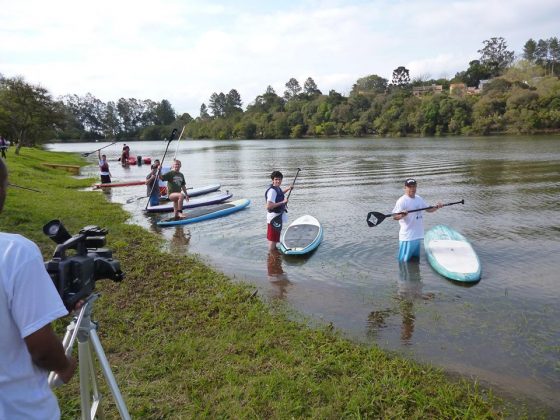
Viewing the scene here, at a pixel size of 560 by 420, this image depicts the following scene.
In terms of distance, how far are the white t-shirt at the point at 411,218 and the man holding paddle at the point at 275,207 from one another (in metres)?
2.61

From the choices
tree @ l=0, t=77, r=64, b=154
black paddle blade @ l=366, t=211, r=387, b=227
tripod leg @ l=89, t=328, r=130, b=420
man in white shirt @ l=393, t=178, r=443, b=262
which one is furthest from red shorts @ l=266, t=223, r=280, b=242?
tree @ l=0, t=77, r=64, b=154

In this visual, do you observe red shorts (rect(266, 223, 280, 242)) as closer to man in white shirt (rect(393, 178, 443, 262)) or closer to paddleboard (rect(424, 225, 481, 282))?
man in white shirt (rect(393, 178, 443, 262))

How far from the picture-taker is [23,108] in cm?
3819

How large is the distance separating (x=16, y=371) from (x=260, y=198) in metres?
17.8

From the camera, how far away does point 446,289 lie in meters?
8.26

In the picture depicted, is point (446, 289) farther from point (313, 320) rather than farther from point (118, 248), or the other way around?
point (118, 248)

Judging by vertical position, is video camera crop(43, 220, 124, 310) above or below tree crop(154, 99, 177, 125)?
below

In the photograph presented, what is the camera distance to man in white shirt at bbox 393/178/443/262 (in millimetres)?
8953

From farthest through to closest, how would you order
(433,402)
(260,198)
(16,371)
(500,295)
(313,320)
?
(260,198) < (500,295) < (313,320) < (433,402) < (16,371)

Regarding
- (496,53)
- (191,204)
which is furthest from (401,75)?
(191,204)

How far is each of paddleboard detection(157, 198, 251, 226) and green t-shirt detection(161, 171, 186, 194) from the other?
105cm

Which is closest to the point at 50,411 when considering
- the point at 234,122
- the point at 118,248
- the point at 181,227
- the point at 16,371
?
the point at 16,371

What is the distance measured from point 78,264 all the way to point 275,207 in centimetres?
733

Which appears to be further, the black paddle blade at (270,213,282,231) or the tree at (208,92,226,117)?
the tree at (208,92,226,117)
